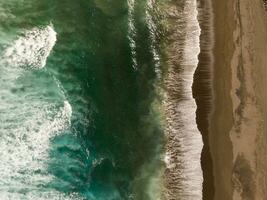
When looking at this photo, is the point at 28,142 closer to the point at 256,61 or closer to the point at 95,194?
the point at 95,194

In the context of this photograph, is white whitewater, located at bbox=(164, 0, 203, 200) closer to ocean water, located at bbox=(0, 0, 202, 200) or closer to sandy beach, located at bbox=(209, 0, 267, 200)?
ocean water, located at bbox=(0, 0, 202, 200)

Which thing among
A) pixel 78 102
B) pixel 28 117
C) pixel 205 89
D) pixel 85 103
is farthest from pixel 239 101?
pixel 28 117

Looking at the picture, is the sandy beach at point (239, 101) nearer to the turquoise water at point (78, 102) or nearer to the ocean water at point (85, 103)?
the ocean water at point (85, 103)

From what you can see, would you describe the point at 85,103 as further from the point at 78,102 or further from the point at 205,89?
the point at 205,89

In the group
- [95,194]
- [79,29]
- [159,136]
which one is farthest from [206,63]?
[95,194]

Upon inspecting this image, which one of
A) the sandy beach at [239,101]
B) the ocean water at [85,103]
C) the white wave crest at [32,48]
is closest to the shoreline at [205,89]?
the sandy beach at [239,101]

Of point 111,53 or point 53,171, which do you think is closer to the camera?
point 53,171
